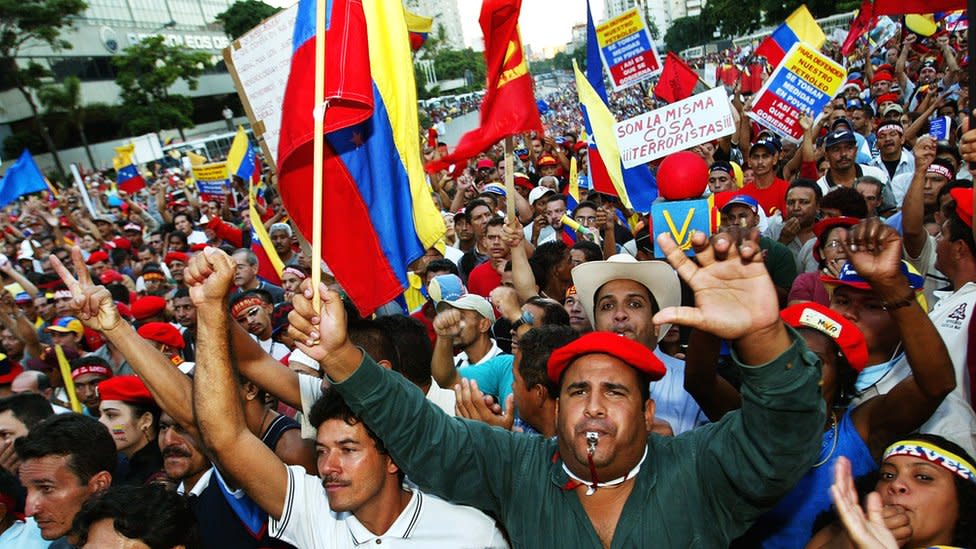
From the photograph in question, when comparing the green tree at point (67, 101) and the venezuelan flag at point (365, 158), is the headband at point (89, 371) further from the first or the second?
the green tree at point (67, 101)

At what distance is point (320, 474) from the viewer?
2.35m

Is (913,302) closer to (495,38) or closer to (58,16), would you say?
(495,38)

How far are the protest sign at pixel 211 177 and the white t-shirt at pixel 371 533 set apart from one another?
10591 millimetres

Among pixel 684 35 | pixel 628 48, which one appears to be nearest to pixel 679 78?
pixel 628 48

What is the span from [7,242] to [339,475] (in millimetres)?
15737

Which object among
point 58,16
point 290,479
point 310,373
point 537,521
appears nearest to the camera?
point 537,521

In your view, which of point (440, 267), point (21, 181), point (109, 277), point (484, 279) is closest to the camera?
point (440, 267)

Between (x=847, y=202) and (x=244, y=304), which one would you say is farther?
(x=244, y=304)

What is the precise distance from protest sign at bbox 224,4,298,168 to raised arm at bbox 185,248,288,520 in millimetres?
1155

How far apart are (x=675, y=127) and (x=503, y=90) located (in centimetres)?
167

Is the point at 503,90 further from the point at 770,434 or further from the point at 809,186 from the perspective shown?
the point at 770,434

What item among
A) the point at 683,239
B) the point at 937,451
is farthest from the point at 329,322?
the point at 683,239

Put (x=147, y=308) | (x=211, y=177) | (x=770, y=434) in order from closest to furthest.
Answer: (x=770, y=434) < (x=147, y=308) < (x=211, y=177)

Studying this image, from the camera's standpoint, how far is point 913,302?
217cm
